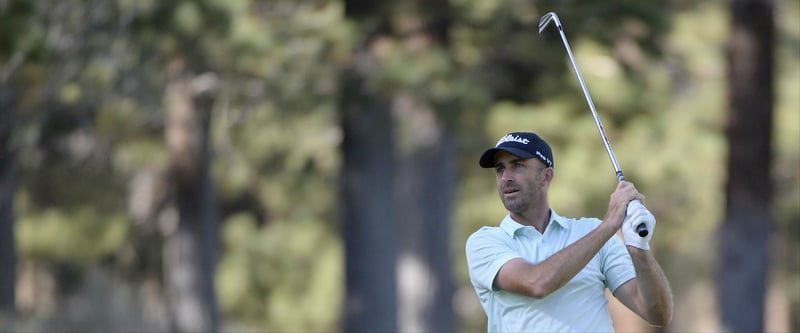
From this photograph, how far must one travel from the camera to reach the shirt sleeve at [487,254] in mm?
5379

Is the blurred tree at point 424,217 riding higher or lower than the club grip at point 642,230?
higher

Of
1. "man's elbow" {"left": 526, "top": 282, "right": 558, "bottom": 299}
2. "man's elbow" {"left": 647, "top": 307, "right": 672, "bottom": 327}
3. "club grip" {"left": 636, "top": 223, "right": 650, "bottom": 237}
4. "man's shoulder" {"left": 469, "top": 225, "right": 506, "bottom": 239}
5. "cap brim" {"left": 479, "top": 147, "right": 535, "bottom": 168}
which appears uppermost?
"cap brim" {"left": 479, "top": 147, "right": 535, "bottom": 168}

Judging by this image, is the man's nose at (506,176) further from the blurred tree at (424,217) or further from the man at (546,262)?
the blurred tree at (424,217)

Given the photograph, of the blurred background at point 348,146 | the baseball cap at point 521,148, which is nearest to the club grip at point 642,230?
the baseball cap at point 521,148

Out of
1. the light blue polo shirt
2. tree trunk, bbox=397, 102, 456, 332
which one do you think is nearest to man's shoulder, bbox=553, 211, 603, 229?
the light blue polo shirt

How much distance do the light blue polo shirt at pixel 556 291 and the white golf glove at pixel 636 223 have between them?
337mm

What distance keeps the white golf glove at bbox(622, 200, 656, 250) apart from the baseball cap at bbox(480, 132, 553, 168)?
51 cm

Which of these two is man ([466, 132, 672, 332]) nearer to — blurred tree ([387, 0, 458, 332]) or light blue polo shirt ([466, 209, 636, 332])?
light blue polo shirt ([466, 209, 636, 332])

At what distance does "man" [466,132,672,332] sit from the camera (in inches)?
204

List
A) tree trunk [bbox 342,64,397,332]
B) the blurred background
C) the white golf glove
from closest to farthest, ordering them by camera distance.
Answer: the white golf glove < the blurred background < tree trunk [bbox 342,64,397,332]

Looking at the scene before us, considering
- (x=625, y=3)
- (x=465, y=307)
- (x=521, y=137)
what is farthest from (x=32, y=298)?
(x=521, y=137)

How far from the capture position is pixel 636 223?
5090 millimetres

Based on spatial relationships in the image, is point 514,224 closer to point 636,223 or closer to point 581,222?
point 581,222

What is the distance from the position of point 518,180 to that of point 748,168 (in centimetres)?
1257
